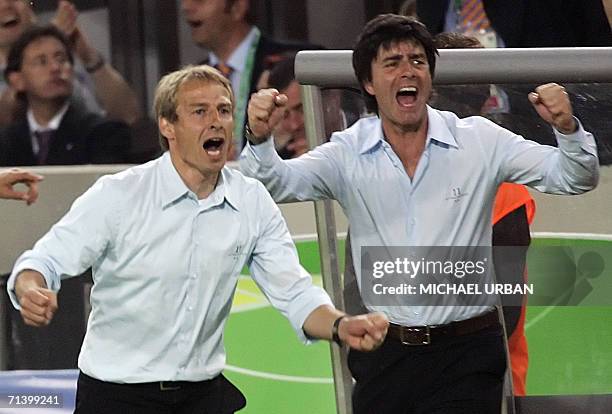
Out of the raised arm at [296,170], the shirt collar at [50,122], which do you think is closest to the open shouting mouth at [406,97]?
the raised arm at [296,170]

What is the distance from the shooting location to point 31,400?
5.34m

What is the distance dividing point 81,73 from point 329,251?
1817mm

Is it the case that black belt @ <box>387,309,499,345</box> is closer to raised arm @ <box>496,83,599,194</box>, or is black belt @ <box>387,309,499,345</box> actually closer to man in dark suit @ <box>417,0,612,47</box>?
raised arm @ <box>496,83,599,194</box>

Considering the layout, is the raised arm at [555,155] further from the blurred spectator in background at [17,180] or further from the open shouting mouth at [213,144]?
the blurred spectator in background at [17,180]

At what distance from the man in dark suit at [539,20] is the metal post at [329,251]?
4.07 feet

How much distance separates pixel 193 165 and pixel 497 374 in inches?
43.3

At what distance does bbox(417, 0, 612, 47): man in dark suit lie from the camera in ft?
17.2

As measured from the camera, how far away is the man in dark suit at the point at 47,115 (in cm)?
574

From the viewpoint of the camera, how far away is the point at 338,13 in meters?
5.63

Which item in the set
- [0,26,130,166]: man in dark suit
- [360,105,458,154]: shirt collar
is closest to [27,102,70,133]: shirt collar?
[0,26,130,166]: man in dark suit

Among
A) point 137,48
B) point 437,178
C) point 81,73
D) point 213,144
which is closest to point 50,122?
point 81,73

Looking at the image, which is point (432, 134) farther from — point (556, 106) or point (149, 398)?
point (149, 398)

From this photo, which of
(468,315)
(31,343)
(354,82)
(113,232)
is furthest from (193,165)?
(31,343)

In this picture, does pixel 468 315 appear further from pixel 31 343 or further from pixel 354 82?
pixel 31 343
